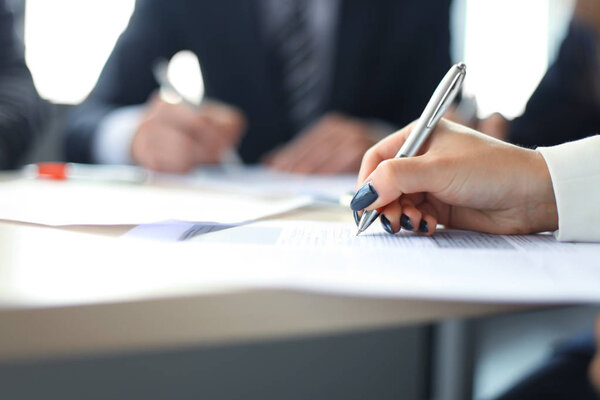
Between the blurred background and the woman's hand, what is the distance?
75mm

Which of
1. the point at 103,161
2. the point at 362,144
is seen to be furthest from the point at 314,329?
the point at 103,161

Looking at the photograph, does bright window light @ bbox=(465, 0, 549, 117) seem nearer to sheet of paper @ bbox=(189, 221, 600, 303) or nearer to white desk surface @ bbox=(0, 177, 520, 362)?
sheet of paper @ bbox=(189, 221, 600, 303)

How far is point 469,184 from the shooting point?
37 cm

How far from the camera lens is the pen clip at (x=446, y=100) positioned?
0.37m

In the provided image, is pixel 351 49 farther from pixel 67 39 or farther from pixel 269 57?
pixel 67 39

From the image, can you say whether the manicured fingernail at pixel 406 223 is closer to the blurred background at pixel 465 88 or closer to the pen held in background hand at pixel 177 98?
the blurred background at pixel 465 88

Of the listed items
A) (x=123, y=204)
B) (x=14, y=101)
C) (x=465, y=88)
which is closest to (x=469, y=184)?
(x=123, y=204)

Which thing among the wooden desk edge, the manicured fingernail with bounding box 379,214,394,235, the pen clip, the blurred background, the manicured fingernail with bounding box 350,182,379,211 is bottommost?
the blurred background

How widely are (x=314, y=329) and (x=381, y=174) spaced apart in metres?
0.17

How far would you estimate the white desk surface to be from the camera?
186mm

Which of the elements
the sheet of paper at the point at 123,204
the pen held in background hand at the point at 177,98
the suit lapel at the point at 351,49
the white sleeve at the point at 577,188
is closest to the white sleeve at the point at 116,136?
the pen held in background hand at the point at 177,98

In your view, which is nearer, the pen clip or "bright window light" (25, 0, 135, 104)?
the pen clip

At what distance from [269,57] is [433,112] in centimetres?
109

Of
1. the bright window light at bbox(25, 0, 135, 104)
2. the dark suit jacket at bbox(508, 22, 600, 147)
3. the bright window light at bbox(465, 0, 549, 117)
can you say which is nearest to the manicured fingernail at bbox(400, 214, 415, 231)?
the dark suit jacket at bbox(508, 22, 600, 147)
